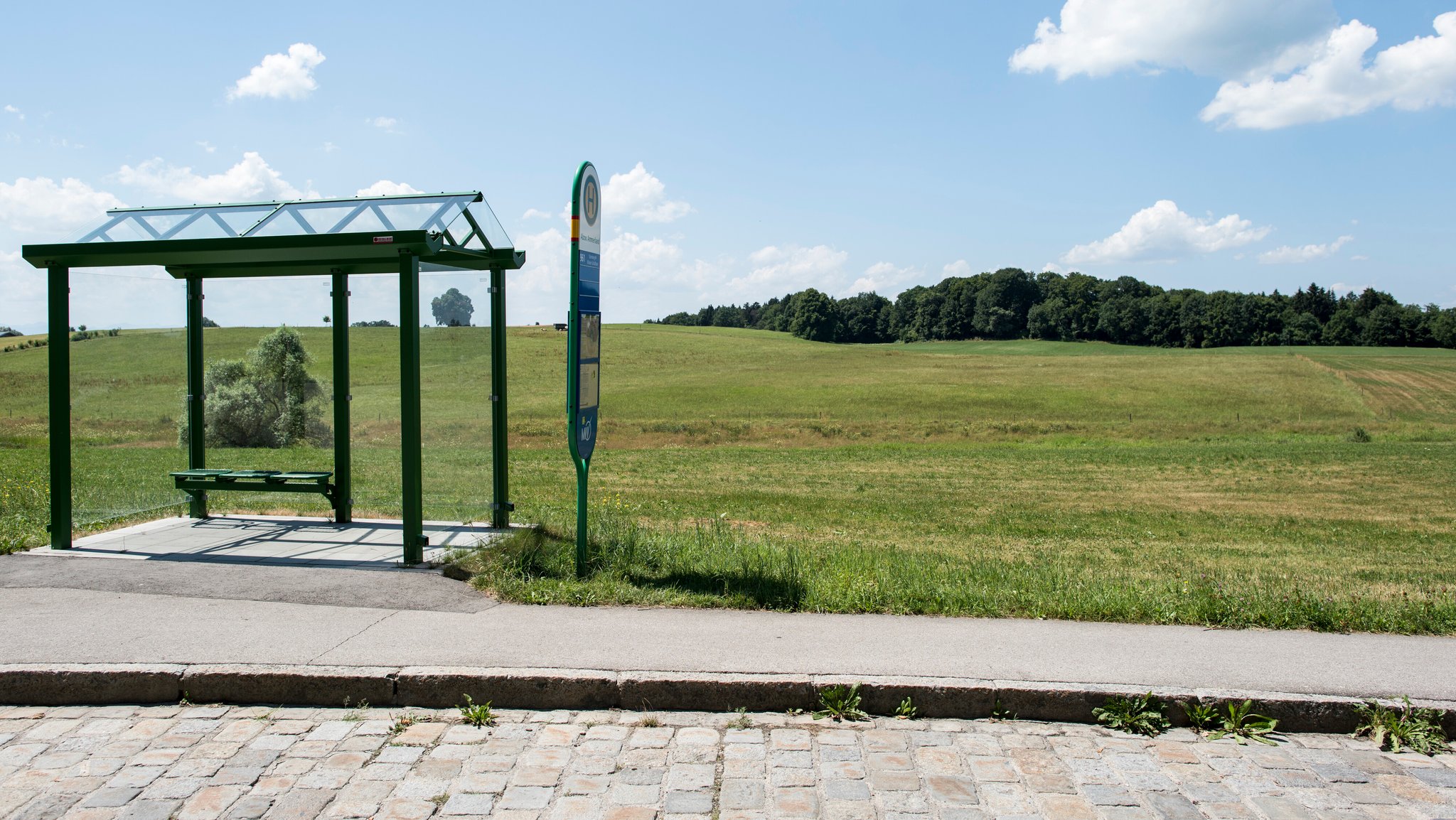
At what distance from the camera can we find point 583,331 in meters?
7.07

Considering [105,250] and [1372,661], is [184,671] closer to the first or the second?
[105,250]

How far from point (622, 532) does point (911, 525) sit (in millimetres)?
6440

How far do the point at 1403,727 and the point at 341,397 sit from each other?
29.5 ft

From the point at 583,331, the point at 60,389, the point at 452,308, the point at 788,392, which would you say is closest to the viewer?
the point at 583,331

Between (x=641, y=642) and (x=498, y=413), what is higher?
(x=498, y=413)

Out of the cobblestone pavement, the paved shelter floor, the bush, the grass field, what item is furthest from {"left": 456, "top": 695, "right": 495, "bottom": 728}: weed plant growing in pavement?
the bush

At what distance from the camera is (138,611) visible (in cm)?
616

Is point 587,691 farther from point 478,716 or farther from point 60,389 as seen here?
point 60,389

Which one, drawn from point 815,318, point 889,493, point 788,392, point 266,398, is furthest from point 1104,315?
point 266,398

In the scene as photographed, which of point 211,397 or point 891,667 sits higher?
point 211,397

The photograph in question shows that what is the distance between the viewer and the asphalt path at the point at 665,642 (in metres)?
5.05

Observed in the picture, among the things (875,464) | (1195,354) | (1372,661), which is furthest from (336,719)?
(1195,354)

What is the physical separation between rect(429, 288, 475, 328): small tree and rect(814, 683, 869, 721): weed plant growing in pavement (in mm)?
5708

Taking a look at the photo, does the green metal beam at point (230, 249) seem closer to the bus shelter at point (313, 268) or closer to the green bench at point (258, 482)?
the bus shelter at point (313, 268)
